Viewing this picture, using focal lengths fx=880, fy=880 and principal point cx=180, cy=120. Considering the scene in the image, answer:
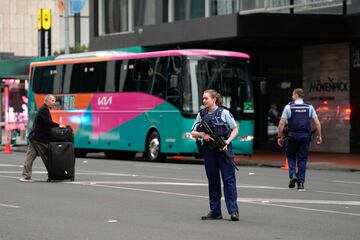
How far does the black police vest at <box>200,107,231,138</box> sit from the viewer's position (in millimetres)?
12453

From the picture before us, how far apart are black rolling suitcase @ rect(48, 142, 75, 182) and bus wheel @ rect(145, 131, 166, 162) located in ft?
31.5

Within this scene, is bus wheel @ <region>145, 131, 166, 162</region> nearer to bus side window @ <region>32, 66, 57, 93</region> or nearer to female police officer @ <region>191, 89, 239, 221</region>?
bus side window @ <region>32, 66, 57, 93</region>

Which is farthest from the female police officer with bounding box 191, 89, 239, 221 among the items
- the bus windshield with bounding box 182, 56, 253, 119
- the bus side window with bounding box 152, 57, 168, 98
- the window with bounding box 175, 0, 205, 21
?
the window with bounding box 175, 0, 205, 21

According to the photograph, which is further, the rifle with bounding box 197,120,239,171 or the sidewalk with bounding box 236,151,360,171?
the sidewalk with bounding box 236,151,360,171

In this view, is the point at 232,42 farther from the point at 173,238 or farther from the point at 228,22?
the point at 173,238

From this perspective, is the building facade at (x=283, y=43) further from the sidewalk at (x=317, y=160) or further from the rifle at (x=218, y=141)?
the rifle at (x=218, y=141)

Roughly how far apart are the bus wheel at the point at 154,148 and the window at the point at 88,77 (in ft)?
10.3

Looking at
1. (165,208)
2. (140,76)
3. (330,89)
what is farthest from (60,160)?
(330,89)

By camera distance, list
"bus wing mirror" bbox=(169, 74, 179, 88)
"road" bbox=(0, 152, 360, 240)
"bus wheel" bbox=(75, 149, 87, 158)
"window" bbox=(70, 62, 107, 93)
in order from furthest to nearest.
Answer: "bus wheel" bbox=(75, 149, 87, 158) → "window" bbox=(70, 62, 107, 93) → "bus wing mirror" bbox=(169, 74, 179, 88) → "road" bbox=(0, 152, 360, 240)

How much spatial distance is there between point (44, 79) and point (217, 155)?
Result: 72.2 feet

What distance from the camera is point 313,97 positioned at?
33.4 m

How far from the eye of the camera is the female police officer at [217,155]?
1236cm

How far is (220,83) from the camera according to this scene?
27469 millimetres

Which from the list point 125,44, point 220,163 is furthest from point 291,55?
point 220,163
